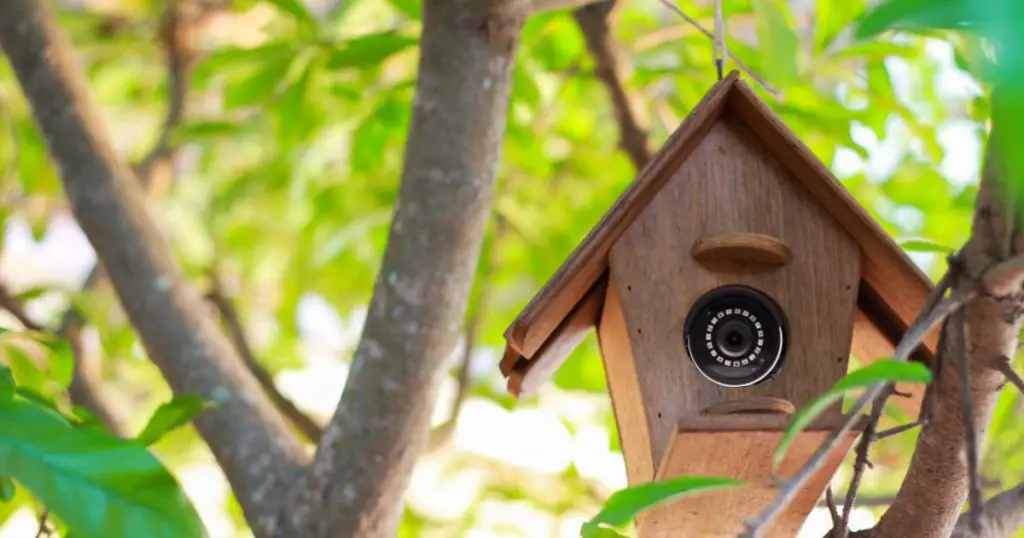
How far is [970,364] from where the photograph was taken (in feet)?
1.65

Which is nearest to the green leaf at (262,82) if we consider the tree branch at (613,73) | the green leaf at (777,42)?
the tree branch at (613,73)

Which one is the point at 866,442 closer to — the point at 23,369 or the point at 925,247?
the point at 925,247

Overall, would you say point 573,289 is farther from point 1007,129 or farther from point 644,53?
point 644,53

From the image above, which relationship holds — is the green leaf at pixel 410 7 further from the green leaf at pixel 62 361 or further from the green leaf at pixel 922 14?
the green leaf at pixel 922 14

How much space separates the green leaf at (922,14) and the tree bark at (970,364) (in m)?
0.16

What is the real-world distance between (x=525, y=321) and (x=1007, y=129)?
40 centimetres

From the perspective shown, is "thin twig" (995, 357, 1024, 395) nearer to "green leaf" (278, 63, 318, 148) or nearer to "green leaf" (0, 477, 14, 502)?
"green leaf" (0, 477, 14, 502)

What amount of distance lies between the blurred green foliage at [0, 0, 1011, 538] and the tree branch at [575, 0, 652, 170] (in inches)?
0.8

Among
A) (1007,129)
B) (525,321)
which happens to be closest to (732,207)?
(525,321)

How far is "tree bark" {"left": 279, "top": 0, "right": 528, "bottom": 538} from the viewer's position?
0.81 meters

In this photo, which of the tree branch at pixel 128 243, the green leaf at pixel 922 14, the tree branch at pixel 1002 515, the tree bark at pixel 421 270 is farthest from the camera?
the tree branch at pixel 128 243

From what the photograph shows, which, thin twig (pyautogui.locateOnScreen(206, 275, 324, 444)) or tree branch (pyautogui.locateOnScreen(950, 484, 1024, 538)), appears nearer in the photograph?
tree branch (pyautogui.locateOnScreen(950, 484, 1024, 538))

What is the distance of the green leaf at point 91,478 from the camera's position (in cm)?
43

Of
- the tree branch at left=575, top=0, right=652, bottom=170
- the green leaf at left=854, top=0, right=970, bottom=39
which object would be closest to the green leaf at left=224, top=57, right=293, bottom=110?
the tree branch at left=575, top=0, right=652, bottom=170
